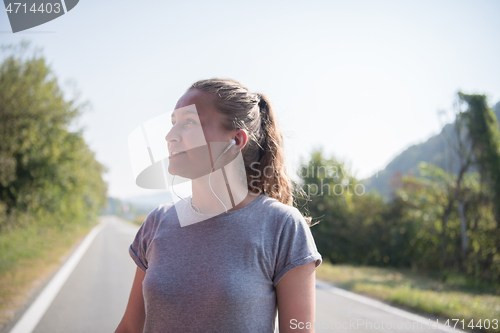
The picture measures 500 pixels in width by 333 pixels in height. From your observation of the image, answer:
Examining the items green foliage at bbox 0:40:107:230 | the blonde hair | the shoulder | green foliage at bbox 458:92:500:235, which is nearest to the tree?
green foliage at bbox 458:92:500:235

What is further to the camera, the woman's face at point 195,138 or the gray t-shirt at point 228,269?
the woman's face at point 195,138

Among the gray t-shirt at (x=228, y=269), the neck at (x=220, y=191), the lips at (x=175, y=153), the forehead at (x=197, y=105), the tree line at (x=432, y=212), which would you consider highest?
the forehead at (x=197, y=105)

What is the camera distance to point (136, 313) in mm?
1378

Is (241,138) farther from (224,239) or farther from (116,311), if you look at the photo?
(116,311)

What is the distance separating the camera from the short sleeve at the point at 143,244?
1355 millimetres

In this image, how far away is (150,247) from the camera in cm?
129

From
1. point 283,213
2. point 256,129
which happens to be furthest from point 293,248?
point 256,129

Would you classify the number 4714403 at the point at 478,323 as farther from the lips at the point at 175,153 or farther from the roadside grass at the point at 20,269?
the roadside grass at the point at 20,269

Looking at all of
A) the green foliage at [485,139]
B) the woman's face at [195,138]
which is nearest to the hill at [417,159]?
the green foliage at [485,139]

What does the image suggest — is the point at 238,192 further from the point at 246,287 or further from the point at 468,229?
the point at 468,229

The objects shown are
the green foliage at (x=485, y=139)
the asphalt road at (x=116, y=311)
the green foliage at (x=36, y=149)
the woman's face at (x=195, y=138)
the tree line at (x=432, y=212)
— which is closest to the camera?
the woman's face at (x=195, y=138)

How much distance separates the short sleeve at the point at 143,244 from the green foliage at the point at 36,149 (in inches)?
605

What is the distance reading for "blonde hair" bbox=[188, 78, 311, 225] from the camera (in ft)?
4.30

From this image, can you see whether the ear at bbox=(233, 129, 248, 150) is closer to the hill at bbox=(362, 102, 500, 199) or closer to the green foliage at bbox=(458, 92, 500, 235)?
the hill at bbox=(362, 102, 500, 199)
